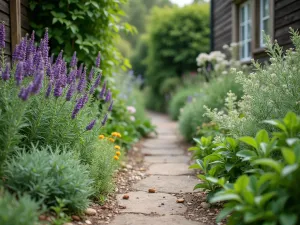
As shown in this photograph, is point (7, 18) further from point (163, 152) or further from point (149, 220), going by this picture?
point (163, 152)

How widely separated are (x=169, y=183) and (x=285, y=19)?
2.95 metres

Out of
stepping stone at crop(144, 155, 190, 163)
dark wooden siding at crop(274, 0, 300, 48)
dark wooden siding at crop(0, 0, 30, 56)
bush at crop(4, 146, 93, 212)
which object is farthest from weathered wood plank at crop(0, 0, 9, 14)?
dark wooden siding at crop(274, 0, 300, 48)

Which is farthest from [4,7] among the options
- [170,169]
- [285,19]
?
[285,19]

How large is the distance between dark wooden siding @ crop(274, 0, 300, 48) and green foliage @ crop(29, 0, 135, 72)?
2.35m

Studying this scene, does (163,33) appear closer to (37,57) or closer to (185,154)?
(185,154)

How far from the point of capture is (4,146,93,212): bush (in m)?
2.13

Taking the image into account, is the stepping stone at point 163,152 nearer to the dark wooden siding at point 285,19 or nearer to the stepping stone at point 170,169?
the stepping stone at point 170,169

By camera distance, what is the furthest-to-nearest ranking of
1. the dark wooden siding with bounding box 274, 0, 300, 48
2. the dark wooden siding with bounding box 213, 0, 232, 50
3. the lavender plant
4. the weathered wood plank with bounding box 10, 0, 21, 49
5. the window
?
1. the dark wooden siding with bounding box 213, 0, 232, 50
2. the window
3. the dark wooden siding with bounding box 274, 0, 300, 48
4. the weathered wood plank with bounding box 10, 0, 21, 49
5. the lavender plant

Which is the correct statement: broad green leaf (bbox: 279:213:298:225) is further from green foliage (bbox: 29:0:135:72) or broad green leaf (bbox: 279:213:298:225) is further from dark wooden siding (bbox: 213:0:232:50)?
dark wooden siding (bbox: 213:0:232:50)

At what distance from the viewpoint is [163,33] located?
525 inches

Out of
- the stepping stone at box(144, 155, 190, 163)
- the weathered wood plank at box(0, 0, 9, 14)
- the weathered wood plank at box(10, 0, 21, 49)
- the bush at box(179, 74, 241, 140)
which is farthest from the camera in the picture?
the bush at box(179, 74, 241, 140)

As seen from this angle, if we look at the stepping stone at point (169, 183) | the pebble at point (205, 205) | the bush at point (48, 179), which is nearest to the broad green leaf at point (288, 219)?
the pebble at point (205, 205)

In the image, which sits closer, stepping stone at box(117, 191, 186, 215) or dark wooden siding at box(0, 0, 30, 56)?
stepping stone at box(117, 191, 186, 215)

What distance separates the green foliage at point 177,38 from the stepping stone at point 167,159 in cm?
834
